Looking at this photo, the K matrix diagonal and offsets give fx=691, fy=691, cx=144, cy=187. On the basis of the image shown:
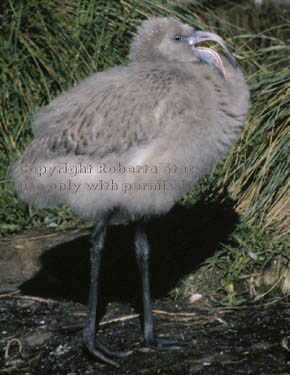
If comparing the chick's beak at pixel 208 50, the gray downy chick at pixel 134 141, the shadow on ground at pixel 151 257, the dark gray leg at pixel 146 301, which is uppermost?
the chick's beak at pixel 208 50

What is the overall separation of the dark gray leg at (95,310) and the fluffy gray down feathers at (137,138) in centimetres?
22

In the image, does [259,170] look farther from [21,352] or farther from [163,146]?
[21,352]

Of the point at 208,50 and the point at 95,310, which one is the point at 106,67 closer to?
the point at 208,50

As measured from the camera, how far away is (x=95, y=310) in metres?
4.74

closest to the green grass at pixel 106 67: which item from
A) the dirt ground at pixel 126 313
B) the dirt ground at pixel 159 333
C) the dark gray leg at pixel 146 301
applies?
the dirt ground at pixel 126 313

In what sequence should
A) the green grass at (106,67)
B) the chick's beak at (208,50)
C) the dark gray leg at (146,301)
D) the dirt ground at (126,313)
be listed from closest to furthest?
the dirt ground at (126,313)
the dark gray leg at (146,301)
the chick's beak at (208,50)
the green grass at (106,67)

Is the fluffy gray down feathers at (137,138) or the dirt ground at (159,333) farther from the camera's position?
the fluffy gray down feathers at (137,138)

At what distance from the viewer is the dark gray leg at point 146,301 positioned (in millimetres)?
4652

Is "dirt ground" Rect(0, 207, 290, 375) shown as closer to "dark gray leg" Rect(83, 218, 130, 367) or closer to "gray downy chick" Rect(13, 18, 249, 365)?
"dark gray leg" Rect(83, 218, 130, 367)

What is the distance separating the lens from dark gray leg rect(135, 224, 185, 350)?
4652 millimetres

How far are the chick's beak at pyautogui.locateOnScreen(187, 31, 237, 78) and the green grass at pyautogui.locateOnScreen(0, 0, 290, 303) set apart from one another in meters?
1.30

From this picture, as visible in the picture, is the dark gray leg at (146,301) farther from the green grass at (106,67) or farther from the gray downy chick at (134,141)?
the green grass at (106,67)

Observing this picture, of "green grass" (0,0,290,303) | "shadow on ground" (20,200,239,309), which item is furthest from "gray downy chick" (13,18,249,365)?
"green grass" (0,0,290,303)

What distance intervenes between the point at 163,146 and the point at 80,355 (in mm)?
1513
